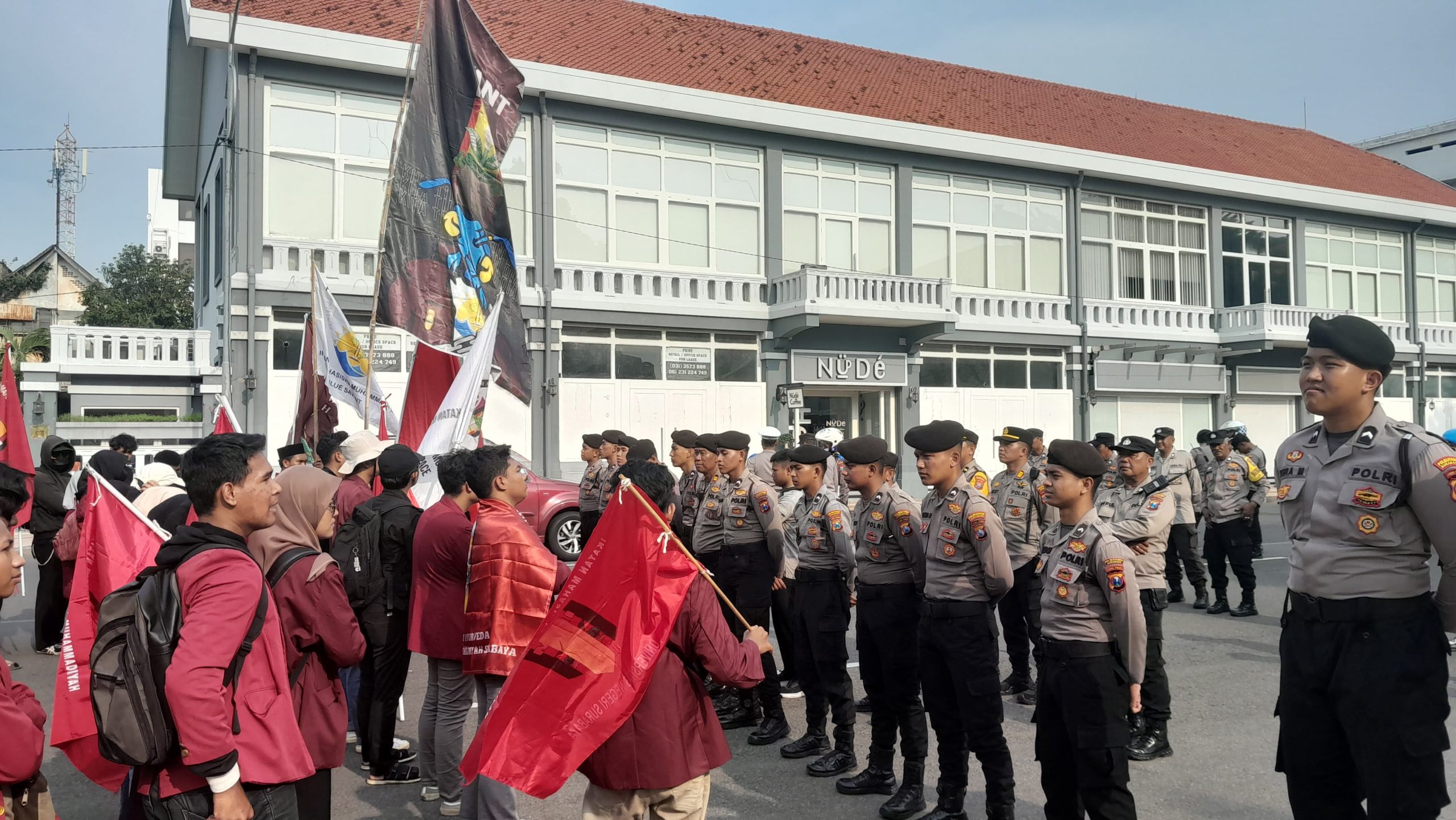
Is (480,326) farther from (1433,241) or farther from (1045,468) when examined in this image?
(1433,241)

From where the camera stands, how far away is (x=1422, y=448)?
3.47 m

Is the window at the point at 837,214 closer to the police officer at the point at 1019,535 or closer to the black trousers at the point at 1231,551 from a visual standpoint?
the black trousers at the point at 1231,551

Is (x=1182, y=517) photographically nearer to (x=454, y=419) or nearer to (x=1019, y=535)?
(x=1019, y=535)

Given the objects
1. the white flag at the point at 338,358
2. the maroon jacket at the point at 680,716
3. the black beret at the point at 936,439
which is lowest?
the maroon jacket at the point at 680,716

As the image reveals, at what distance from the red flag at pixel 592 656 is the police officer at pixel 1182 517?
7.76 meters

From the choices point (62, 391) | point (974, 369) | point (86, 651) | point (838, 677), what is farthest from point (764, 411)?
point (86, 651)

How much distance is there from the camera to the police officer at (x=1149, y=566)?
6.17 metres

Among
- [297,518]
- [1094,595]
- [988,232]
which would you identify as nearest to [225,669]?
[297,518]

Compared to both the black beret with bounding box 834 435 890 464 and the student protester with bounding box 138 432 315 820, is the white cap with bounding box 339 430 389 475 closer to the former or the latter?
the black beret with bounding box 834 435 890 464

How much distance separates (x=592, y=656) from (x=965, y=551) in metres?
2.27

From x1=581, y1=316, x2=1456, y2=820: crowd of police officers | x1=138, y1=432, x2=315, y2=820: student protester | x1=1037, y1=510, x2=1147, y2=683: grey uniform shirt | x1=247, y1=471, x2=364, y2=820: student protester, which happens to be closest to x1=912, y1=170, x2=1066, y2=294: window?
x1=581, y1=316, x2=1456, y2=820: crowd of police officers

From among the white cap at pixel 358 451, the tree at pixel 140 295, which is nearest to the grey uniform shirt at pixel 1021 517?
the white cap at pixel 358 451

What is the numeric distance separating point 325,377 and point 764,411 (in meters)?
13.5

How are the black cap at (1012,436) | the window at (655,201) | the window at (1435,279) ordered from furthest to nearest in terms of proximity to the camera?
the window at (1435,279), the window at (655,201), the black cap at (1012,436)
